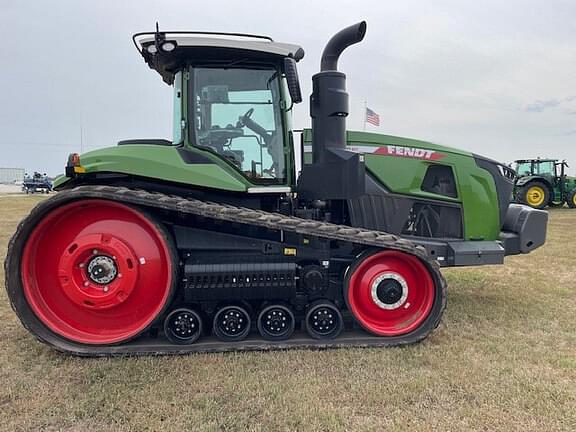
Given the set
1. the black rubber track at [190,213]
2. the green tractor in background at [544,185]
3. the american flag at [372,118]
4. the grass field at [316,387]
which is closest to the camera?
the grass field at [316,387]

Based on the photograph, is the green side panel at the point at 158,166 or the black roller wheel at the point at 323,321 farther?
the black roller wheel at the point at 323,321

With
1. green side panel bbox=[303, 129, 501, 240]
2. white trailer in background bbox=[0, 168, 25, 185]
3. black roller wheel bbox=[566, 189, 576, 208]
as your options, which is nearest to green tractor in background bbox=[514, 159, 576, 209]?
black roller wheel bbox=[566, 189, 576, 208]

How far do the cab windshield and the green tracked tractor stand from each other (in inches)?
0.5

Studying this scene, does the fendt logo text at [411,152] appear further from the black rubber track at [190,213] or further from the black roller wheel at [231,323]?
the black roller wheel at [231,323]

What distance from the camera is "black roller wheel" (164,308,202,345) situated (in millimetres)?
3598

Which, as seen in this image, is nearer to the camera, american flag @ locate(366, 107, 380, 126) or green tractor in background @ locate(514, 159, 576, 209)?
american flag @ locate(366, 107, 380, 126)

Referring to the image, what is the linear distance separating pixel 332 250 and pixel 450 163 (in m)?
1.66

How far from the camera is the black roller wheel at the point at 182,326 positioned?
3598mm

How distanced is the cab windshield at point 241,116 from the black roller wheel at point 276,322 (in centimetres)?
117

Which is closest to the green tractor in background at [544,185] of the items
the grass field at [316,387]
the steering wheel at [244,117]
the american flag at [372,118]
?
the american flag at [372,118]

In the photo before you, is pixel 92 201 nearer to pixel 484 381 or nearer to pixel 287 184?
pixel 287 184

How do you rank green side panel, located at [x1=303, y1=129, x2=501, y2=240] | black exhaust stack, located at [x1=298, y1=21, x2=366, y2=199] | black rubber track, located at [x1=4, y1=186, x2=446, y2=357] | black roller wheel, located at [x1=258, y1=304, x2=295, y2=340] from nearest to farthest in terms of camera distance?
black rubber track, located at [x1=4, y1=186, x2=446, y2=357], black roller wheel, located at [x1=258, y1=304, x2=295, y2=340], black exhaust stack, located at [x1=298, y1=21, x2=366, y2=199], green side panel, located at [x1=303, y1=129, x2=501, y2=240]

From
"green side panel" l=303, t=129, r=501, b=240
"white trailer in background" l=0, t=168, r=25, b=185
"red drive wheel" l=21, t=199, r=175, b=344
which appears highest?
"white trailer in background" l=0, t=168, r=25, b=185

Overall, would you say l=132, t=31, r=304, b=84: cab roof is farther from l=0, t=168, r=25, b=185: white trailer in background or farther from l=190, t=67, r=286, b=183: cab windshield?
l=0, t=168, r=25, b=185: white trailer in background
